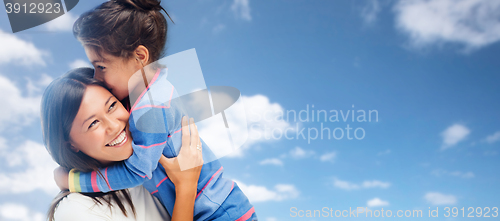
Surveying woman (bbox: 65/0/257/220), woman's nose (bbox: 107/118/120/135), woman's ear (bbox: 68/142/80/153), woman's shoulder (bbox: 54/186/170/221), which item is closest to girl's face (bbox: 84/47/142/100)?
woman (bbox: 65/0/257/220)

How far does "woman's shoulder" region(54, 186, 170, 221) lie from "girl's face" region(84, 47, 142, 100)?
1.43 ft

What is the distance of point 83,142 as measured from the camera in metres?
1.12

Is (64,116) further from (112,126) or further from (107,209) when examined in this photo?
(107,209)

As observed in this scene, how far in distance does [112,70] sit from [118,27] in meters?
0.16

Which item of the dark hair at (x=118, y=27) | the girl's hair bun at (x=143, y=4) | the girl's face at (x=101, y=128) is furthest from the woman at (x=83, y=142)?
the girl's hair bun at (x=143, y=4)

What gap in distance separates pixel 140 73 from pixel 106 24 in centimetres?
21

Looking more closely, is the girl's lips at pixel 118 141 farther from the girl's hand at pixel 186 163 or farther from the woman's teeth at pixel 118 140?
the girl's hand at pixel 186 163

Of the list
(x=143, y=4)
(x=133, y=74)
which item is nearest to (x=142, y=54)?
(x=133, y=74)

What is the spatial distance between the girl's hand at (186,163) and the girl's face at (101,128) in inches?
8.3

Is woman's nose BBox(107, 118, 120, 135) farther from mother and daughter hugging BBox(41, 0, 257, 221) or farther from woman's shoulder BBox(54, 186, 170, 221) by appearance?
woman's shoulder BBox(54, 186, 170, 221)

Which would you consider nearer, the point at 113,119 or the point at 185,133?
the point at 113,119

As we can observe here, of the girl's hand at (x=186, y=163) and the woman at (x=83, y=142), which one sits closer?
the woman at (x=83, y=142)

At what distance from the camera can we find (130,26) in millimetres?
1150

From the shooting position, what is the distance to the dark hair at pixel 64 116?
107 centimetres
